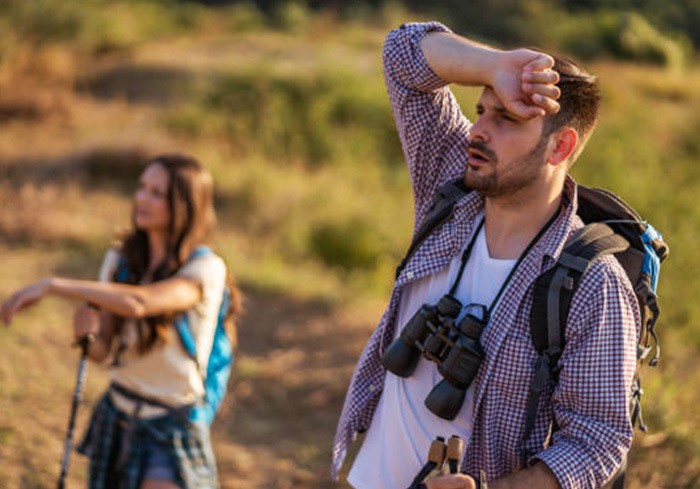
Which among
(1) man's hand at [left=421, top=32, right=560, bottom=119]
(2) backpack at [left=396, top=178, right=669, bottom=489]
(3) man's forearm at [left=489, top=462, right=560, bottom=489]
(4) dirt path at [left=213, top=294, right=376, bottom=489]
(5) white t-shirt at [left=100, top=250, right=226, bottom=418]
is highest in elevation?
(1) man's hand at [left=421, top=32, right=560, bottom=119]

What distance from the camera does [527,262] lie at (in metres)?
2.69

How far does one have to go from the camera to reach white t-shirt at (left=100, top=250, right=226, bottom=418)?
4.32 meters

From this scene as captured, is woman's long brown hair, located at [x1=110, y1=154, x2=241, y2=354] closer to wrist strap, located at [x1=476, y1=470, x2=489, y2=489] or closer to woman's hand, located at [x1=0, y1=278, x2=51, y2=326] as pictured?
woman's hand, located at [x1=0, y1=278, x2=51, y2=326]

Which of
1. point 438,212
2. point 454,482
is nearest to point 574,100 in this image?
point 438,212

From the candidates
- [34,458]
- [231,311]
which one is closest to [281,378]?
[34,458]

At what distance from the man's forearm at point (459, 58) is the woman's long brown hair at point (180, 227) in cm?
176

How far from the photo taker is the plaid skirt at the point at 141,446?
14.1ft

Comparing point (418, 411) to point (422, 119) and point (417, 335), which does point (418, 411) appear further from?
point (422, 119)

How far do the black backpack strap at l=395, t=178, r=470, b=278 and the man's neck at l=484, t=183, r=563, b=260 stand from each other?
146mm

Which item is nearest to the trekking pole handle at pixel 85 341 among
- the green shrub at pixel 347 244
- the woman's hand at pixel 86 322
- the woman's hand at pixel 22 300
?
the woman's hand at pixel 86 322

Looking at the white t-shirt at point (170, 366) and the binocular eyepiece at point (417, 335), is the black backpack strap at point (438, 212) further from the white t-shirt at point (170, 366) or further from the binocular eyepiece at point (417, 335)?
the white t-shirt at point (170, 366)

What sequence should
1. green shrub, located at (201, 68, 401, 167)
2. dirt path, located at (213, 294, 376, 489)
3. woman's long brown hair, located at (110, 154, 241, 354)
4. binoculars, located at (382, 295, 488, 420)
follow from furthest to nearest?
green shrub, located at (201, 68, 401, 167) < dirt path, located at (213, 294, 376, 489) < woman's long brown hair, located at (110, 154, 241, 354) < binoculars, located at (382, 295, 488, 420)

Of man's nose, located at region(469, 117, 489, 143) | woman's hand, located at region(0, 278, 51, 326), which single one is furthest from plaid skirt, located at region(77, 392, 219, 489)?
man's nose, located at region(469, 117, 489, 143)

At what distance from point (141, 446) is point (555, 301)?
2182 mm
